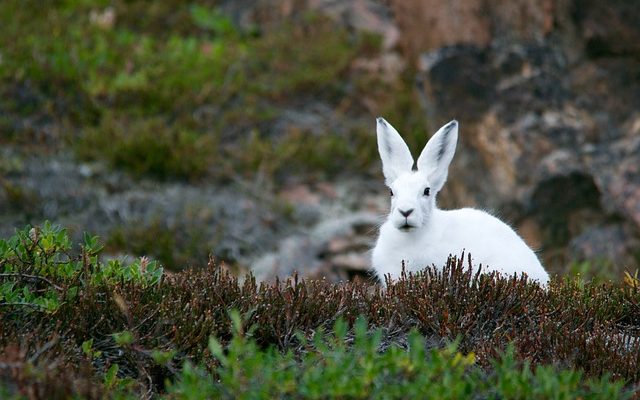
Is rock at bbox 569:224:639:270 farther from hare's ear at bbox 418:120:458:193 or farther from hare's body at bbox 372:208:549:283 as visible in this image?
hare's ear at bbox 418:120:458:193

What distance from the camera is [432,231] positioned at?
18.5ft

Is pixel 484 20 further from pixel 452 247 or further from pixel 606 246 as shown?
pixel 452 247

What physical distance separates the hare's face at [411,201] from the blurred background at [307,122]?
331 cm

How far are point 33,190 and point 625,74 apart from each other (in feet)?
19.9

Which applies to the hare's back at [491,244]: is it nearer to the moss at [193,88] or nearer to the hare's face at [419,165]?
the hare's face at [419,165]

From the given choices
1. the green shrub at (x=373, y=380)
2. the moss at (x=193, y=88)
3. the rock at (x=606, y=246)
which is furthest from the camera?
the moss at (x=193, y=88)

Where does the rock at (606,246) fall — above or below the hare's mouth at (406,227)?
below

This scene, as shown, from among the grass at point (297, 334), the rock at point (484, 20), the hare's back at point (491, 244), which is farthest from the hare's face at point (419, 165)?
the rock at point (484, 20)

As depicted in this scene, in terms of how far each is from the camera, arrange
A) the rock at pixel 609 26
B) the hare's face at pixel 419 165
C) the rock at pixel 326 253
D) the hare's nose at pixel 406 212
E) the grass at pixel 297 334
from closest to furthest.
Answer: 1. the grass at pixel 297 334
2. the hare's nose at pixel 406 212
3. the hare's face at pixel 419 165
4. the rock at pixel 609 26
5. the rock at pixel 326 253

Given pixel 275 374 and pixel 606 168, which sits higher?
pixel 606 168

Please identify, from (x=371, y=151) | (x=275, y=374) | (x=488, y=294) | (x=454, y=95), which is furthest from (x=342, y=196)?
(x=275, y=374)

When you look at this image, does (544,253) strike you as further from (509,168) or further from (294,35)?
(294,35)

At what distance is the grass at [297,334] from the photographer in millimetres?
3520

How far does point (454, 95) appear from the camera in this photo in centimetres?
969
